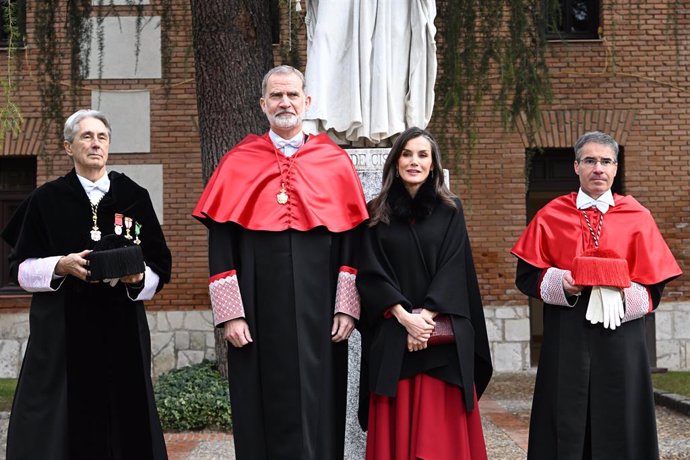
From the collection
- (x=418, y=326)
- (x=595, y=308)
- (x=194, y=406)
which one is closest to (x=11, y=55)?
(x=194, y=406)

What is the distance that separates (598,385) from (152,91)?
8786 mm

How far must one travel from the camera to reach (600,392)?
4488 millimetres

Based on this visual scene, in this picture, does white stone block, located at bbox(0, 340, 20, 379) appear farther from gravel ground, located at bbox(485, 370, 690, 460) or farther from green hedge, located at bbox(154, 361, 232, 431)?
gravel ground, located at bbox(485, 370, 690, 460)

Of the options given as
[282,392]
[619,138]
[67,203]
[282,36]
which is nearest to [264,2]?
[282,36]

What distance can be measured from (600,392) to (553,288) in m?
0.56

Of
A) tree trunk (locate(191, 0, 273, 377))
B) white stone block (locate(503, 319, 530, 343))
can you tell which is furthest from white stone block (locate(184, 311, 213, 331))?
tree trunk (locate(191, 0, 273, 377))

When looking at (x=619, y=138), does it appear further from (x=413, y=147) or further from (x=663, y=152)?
(x=413, y=147)

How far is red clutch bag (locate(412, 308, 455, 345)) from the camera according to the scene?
13.8ft

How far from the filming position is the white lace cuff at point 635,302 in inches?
174

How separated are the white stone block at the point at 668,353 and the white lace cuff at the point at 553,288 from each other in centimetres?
803

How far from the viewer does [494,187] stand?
468 inches

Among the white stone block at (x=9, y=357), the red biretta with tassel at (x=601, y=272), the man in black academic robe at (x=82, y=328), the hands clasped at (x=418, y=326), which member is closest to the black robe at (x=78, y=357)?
Answer: the man in black academic robe at (x=82, y=328)

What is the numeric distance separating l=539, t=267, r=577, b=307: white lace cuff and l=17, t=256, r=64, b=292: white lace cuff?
91.9 inches

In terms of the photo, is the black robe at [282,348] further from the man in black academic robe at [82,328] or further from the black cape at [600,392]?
the black cape at [600,392]
